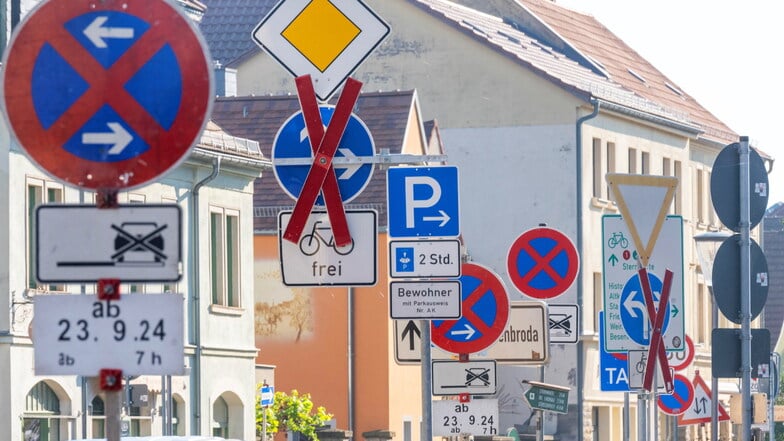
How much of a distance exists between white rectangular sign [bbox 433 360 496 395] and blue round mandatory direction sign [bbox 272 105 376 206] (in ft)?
17.3

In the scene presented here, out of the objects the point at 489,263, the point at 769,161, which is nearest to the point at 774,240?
the point at 769,161

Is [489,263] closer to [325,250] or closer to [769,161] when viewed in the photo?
[769,161]

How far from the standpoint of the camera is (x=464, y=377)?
16.8 m

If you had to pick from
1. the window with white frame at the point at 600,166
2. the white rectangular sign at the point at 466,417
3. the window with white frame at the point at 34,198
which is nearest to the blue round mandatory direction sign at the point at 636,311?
the white rectangular sign at the point at 466,417

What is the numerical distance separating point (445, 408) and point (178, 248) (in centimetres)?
1014

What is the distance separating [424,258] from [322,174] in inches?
117

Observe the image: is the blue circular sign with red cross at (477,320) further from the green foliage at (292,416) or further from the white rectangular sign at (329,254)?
the green foliage at (292,416)

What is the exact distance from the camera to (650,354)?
57.1 feet

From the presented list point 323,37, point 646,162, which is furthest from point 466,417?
point 646,162

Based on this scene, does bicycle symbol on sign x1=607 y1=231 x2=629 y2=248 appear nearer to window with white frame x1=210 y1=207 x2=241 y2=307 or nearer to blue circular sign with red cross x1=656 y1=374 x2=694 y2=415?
blue circular sign with red cross x1=656 y1=374 x2=694 y2=415

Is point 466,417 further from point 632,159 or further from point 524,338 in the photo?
point 632,159

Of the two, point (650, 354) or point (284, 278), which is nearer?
point (284, 278)

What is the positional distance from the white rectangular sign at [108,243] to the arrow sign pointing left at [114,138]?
18 centimetres

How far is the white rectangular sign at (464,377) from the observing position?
16.7 m
